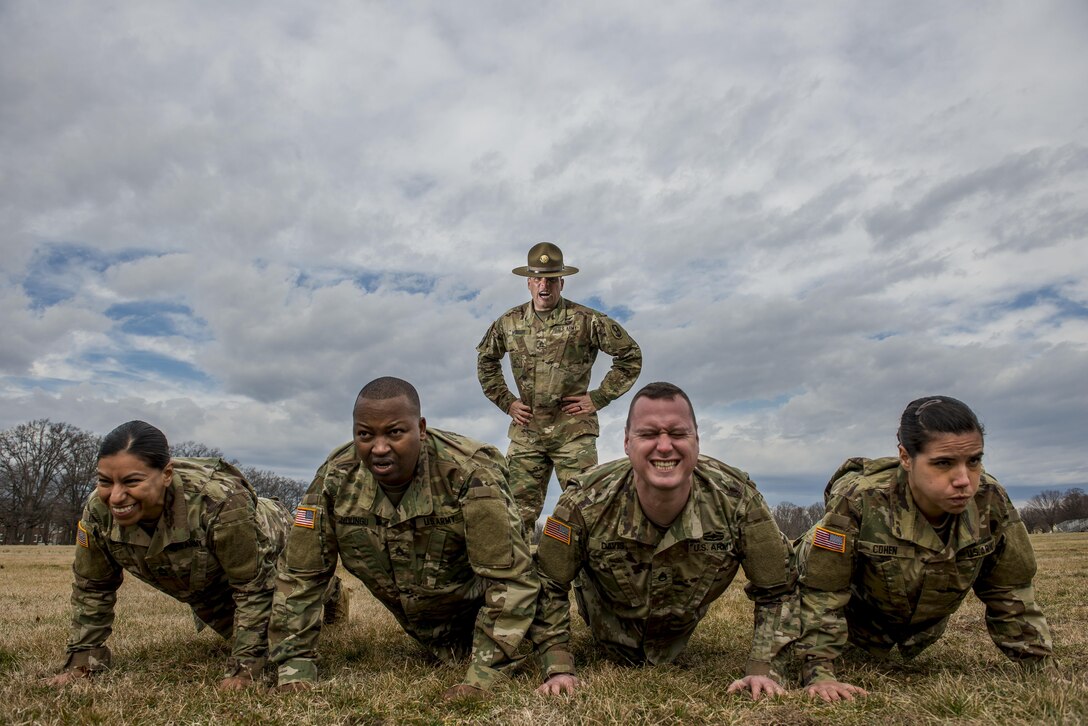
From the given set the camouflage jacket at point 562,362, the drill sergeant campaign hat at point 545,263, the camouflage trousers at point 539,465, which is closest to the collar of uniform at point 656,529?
the camouflage trousers at point 539,465

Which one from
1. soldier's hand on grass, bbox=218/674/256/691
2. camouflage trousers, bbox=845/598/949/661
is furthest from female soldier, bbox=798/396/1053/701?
soldier's hand on grass, bbox=218/674/256/691

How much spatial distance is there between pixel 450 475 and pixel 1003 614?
379cm

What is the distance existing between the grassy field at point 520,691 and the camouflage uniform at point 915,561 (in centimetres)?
33

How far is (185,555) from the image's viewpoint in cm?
566

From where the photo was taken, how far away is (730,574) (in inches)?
212

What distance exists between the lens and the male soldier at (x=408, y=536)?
4.90m

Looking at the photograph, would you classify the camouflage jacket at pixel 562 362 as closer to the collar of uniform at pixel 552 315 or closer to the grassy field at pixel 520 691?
the collar of uniform at pixel 552 315

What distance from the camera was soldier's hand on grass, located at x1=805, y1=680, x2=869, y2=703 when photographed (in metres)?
4.40

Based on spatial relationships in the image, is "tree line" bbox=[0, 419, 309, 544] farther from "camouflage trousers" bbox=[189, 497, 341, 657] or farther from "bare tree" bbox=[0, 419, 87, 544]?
"camouflage trousers" bbox=[189, 497, 341, 657]

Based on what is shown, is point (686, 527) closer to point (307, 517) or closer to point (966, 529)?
point (966, 529)

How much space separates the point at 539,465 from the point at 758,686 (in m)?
4.51

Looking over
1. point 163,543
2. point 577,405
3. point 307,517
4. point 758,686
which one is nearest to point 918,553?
point 758,686

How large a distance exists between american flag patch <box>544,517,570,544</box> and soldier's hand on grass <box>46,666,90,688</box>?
3212 millimetres

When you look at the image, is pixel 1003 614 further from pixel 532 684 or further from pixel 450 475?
pixel 450 475
